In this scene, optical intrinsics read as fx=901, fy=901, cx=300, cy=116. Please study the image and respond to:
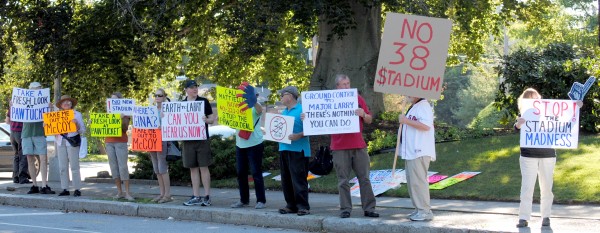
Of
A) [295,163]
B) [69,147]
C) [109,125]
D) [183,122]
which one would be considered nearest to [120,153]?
[109,125]

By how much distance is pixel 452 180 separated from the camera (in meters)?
14.0

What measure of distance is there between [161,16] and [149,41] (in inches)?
42.0

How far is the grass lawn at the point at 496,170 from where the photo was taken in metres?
12.5

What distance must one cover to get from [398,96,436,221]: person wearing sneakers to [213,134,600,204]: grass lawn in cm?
230

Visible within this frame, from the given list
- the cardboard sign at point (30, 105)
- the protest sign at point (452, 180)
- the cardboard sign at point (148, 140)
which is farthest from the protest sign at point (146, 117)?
the protest sign at point (452, 180)

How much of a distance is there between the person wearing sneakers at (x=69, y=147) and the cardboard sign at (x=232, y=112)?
11.3 feet

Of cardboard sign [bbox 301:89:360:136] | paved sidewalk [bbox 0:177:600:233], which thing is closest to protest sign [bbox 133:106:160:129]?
paved sidewalk [bbox 0:177:600:233]

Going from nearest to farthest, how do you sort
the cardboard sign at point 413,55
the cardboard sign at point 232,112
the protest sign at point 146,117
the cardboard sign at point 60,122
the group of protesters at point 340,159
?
the group of protesters at point 340,159, the cardboard sign at point 413,55, the cardboard sign at point 232,112, the protest sign at point 146,117, the cardboard sign at point 60,122

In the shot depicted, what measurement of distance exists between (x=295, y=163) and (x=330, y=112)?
0.91 m

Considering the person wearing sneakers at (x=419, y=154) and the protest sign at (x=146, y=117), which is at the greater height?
the protest sign at (x=146, y=117)

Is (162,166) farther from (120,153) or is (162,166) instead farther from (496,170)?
(496,170)

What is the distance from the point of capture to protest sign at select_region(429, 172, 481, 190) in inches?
540

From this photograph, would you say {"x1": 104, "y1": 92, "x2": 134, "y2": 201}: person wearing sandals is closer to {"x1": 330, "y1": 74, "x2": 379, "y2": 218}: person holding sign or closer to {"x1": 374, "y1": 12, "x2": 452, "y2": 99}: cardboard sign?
{"x1": 330, "y1": 74, "x2": 379, "y2": 218}: person holding sign

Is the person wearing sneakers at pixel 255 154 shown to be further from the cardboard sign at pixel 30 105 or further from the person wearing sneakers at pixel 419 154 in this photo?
the cardboard sign at pixel 30 105
